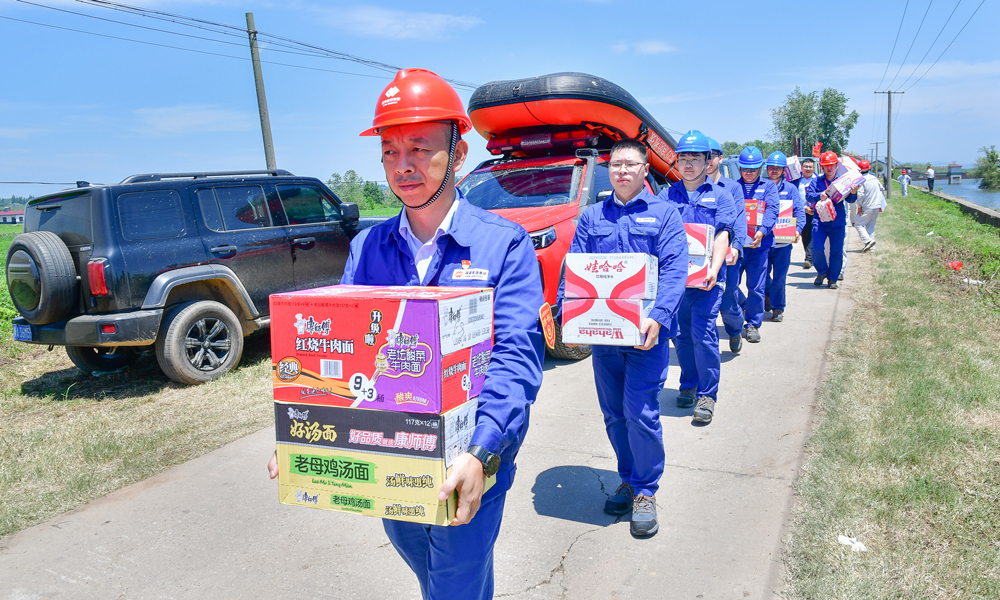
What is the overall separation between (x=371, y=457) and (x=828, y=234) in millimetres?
11136

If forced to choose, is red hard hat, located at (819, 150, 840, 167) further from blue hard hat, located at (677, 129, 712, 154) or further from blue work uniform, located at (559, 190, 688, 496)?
blue work uniform, located at (559, 190, 688, 496)

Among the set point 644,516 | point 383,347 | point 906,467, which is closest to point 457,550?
point 383,347

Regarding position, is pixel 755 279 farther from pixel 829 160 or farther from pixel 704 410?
pixel 829 160

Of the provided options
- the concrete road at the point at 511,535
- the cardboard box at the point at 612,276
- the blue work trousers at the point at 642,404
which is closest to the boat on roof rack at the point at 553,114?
the concrete road at the point at 511,535

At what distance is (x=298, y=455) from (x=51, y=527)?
3.17 m

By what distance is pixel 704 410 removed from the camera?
17.6ft

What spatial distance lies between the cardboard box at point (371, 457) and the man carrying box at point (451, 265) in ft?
0.52

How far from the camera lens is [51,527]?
3953 mm

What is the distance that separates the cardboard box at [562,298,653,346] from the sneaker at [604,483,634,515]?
0.93m

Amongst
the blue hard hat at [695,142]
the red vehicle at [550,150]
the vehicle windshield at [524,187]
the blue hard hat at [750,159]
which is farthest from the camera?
the blue hard hat at [750,159]

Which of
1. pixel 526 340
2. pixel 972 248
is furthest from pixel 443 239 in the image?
pixel 972 248

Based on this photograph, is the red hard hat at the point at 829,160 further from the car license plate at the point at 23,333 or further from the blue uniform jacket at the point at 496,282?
the car license plate at the point at 23,333

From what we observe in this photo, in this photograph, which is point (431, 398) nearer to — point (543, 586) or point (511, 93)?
point (543, 586)

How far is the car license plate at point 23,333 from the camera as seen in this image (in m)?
6.38
